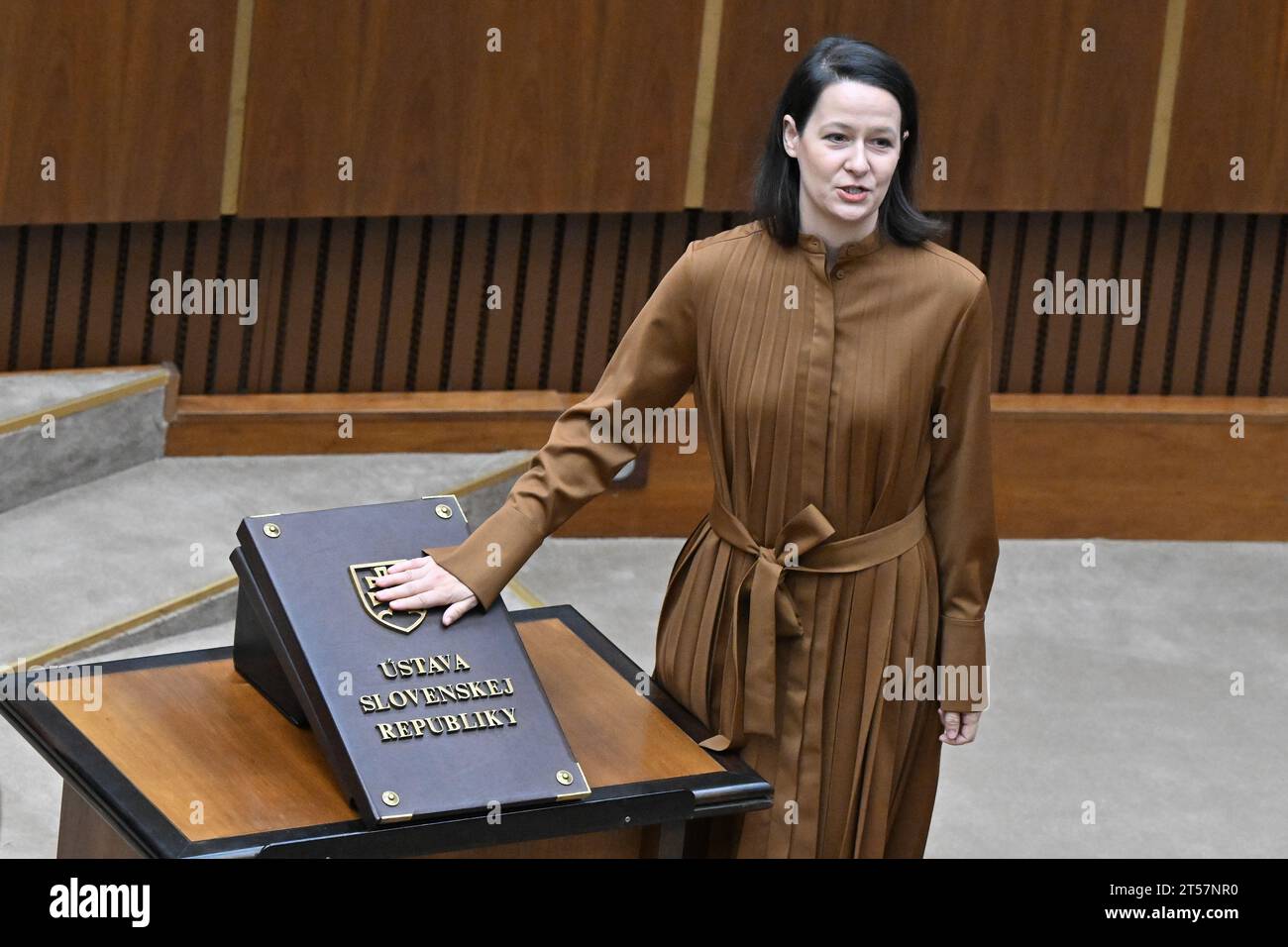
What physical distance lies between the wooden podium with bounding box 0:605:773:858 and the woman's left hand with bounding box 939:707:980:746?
30 centimetres

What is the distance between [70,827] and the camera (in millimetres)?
2262

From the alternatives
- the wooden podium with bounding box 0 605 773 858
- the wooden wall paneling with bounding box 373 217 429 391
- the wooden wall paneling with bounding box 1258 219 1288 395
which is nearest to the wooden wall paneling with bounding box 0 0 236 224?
the wooden wall paneling with bounding box 373 217 429 391

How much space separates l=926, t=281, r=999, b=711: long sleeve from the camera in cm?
225

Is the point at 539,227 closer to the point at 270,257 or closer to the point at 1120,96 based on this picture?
the point at 270,257

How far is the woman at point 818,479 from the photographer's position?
2223 mm

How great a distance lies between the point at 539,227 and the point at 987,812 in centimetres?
178

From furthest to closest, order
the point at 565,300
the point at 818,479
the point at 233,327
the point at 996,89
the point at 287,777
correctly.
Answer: the point at 565,300 < the point at 996,89 < the point at 233,327 < the point at 818,479 < the point at 287,777

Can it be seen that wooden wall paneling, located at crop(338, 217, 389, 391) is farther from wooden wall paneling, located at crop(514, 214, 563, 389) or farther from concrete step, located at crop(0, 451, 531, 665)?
wooden wall paneling, located at crop(514, 214, 563, 389)

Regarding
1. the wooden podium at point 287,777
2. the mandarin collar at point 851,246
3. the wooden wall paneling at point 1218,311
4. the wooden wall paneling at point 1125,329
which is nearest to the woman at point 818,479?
the mandarin collar at point 851,246

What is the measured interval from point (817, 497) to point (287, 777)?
26.8 inches

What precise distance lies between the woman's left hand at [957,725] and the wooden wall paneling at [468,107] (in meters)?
2.39

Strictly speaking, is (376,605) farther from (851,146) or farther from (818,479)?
(851,146)

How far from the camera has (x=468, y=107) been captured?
4.33m

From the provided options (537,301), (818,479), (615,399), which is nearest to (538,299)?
(537,301)
